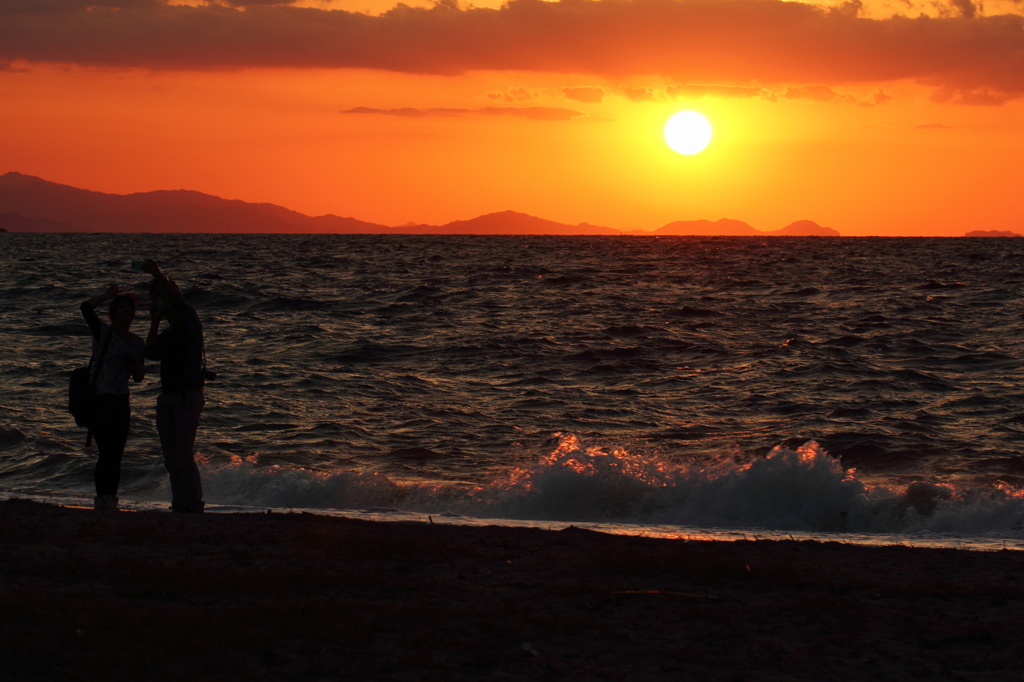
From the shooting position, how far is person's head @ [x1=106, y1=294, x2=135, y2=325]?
7527mm

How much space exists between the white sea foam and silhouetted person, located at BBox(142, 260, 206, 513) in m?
1.69

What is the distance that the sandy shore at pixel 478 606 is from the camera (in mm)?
4164

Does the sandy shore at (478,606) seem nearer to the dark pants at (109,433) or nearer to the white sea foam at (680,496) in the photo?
the dark pants at (109,433)

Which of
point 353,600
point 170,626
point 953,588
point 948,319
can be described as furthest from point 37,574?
point 948,319

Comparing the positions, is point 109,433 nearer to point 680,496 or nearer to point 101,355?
point 101,355

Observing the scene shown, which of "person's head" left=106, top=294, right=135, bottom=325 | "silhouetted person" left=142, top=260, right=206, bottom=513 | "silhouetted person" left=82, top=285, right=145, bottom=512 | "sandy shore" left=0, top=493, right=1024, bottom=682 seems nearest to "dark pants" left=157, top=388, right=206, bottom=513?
"silhouetted person" left=142, top=260, right=206, bottom=513

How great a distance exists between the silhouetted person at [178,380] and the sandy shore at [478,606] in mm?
1013

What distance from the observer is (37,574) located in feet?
17.3

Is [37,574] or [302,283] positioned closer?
[37,574]

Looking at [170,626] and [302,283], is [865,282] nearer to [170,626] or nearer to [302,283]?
[302,283]

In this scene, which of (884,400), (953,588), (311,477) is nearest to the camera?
(953,588)

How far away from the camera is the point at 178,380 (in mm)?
7504

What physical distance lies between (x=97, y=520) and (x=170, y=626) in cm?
273

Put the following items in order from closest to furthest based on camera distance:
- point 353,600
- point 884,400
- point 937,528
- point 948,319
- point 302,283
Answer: point 353,600 < point 937,528 < point 884,400 < point 948,319 < point 302,283
